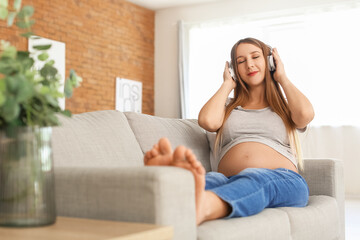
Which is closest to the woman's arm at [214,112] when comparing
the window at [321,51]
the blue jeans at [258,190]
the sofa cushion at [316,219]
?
the blue jeans at [258,190]

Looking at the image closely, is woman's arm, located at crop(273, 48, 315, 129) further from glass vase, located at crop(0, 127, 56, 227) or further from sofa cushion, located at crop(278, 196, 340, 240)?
glass vase, located at crop(0, 127, 56, 227)

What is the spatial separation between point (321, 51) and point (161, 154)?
5422mm

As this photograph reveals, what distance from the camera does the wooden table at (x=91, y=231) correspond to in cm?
91

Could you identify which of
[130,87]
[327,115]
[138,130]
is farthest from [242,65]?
[130,87]

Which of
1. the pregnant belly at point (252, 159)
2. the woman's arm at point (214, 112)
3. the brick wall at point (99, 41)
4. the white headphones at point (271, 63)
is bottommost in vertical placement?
the pregnant belly at point (252, 159)

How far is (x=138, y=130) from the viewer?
2.12m

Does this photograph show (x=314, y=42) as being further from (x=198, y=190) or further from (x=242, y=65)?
(x=198, y=190)

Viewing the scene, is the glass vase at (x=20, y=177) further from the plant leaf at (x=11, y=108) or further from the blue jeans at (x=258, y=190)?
the blue jeans at (x=258, y=190)

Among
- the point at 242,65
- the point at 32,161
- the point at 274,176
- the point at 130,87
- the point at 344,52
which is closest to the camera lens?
the point at 32,161

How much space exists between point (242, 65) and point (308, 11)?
4488 mm

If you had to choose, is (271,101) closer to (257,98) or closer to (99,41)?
(257,98)

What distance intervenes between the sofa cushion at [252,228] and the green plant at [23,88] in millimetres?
519

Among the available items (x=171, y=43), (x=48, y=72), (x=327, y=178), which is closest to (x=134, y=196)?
(x=48, y=72)

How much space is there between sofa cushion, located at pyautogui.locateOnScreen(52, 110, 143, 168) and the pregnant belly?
40 cm
